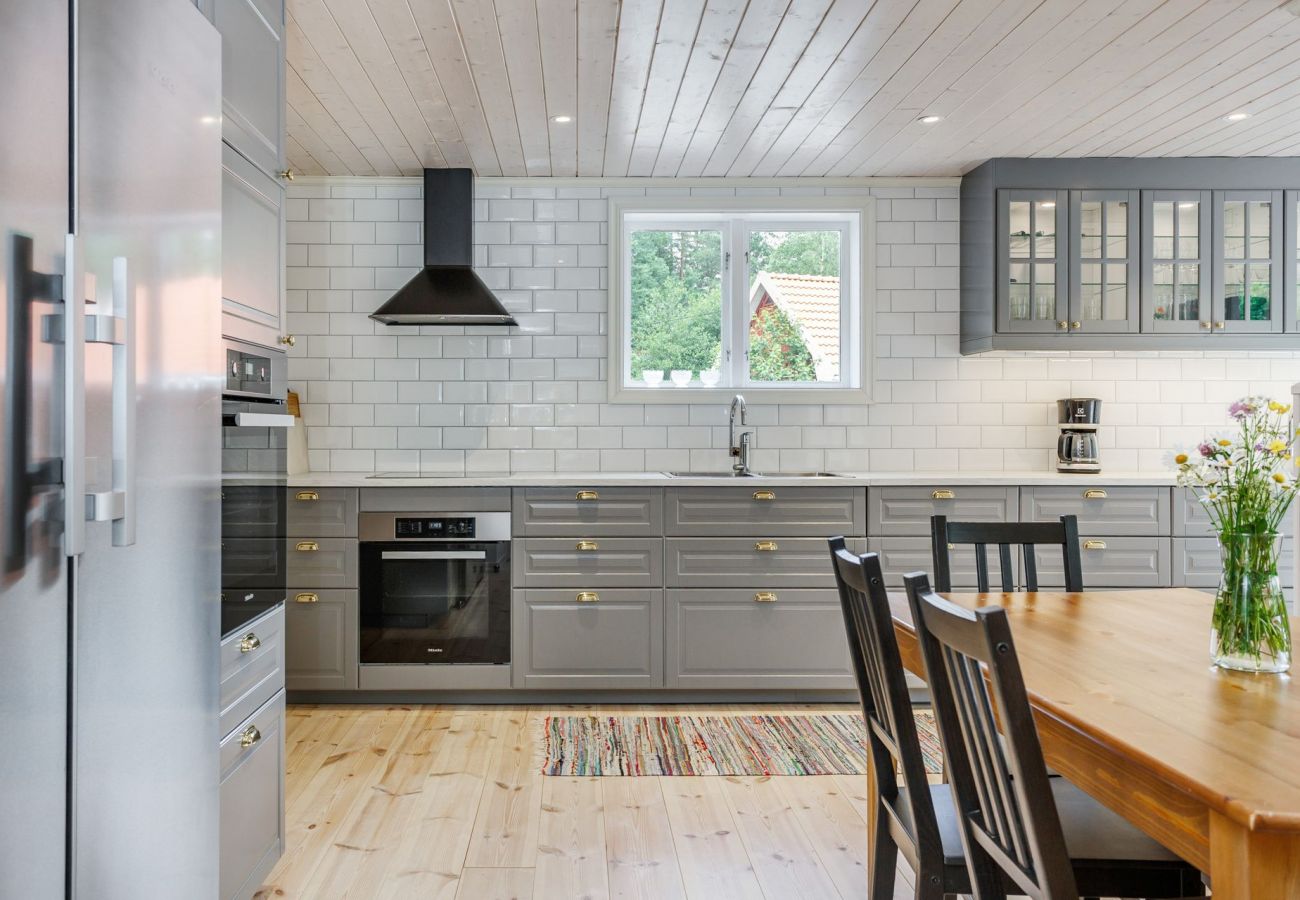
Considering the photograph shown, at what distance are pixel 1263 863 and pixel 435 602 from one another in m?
3.16

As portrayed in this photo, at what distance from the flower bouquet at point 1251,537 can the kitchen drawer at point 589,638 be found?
2.47 m

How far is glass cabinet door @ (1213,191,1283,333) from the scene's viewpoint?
392cm

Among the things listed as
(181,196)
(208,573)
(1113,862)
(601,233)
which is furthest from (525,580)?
(1113,862)

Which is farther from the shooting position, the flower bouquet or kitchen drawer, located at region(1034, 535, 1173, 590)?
kitchen drawer, located at region(1034, 535, 1173, 590)

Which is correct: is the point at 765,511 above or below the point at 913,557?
above

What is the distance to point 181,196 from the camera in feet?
5.24

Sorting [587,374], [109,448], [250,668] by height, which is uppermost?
[587,374]

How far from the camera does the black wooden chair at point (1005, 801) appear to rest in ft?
3.37

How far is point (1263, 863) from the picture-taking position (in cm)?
91

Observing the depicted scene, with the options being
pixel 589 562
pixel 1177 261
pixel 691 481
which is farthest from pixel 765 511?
pixel 1177 261

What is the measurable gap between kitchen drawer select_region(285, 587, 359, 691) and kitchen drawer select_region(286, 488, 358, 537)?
0.25 m

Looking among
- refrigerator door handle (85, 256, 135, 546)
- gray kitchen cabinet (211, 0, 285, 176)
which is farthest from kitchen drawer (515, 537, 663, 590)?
refrigerator door handle (85, 256, 135, 546)

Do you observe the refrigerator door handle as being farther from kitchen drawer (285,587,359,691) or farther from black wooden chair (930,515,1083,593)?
kitchen drawer (285,587,359,691)

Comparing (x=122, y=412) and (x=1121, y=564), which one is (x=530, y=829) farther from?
(x=1121, y=564)
